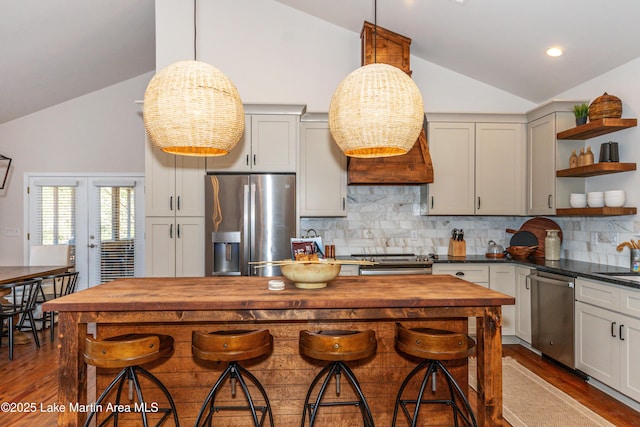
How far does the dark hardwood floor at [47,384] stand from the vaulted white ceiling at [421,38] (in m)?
2.84

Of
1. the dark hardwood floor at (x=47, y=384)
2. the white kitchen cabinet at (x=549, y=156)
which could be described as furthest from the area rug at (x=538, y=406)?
the white kitchen cabinet at (x=549, y=156)

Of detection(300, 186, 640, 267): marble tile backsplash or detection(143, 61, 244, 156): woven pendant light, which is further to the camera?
detection(300, 186, 640, 267): marble tile backsplash

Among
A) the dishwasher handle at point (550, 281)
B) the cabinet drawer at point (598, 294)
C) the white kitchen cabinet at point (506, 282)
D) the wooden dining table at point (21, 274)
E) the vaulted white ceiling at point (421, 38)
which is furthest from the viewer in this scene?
the white kitchen cabinet at point (506, 282)

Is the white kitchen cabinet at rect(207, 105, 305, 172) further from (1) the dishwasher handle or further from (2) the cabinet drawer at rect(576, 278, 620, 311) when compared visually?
(2) the cabinet drawer at rect(576, 278, 620, 311)

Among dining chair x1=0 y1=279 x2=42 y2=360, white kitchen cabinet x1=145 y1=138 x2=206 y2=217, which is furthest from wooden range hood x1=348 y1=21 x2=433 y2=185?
dining chair x1=0 y1=279 x2=42 y2=360

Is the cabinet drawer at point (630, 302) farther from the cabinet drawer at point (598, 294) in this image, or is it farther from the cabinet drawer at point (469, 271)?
the cabinet drawer at point (469, 271)

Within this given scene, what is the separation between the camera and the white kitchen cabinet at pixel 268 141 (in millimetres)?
4324

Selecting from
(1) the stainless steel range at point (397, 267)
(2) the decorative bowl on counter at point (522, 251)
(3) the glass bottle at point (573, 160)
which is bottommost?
(1) the stainless steel range at point (397, 267)

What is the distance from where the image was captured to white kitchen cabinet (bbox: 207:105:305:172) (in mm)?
4324

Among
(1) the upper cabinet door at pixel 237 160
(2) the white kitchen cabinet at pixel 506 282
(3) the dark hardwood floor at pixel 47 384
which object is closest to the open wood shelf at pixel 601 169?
(2) the white kitchen cabinet at pixel 506 282

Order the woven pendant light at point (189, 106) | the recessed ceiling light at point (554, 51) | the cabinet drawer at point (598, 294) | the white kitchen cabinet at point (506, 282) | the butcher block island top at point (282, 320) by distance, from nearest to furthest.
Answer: the woven pendant light at point (189, 106), the butcher block island top at point (282, 320), the cabinet drawer at point (598, 294), the recessed ceiling light at point (554, 51), the white kitchen cabinet at point (506, 282)

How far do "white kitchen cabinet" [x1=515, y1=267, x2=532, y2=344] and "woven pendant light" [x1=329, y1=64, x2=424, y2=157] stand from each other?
2.88 meters

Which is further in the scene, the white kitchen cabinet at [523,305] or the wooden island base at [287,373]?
the white kitchen cabinet at [523,305]

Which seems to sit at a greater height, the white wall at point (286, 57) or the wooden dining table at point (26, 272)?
the white wall at point (286, 57)
